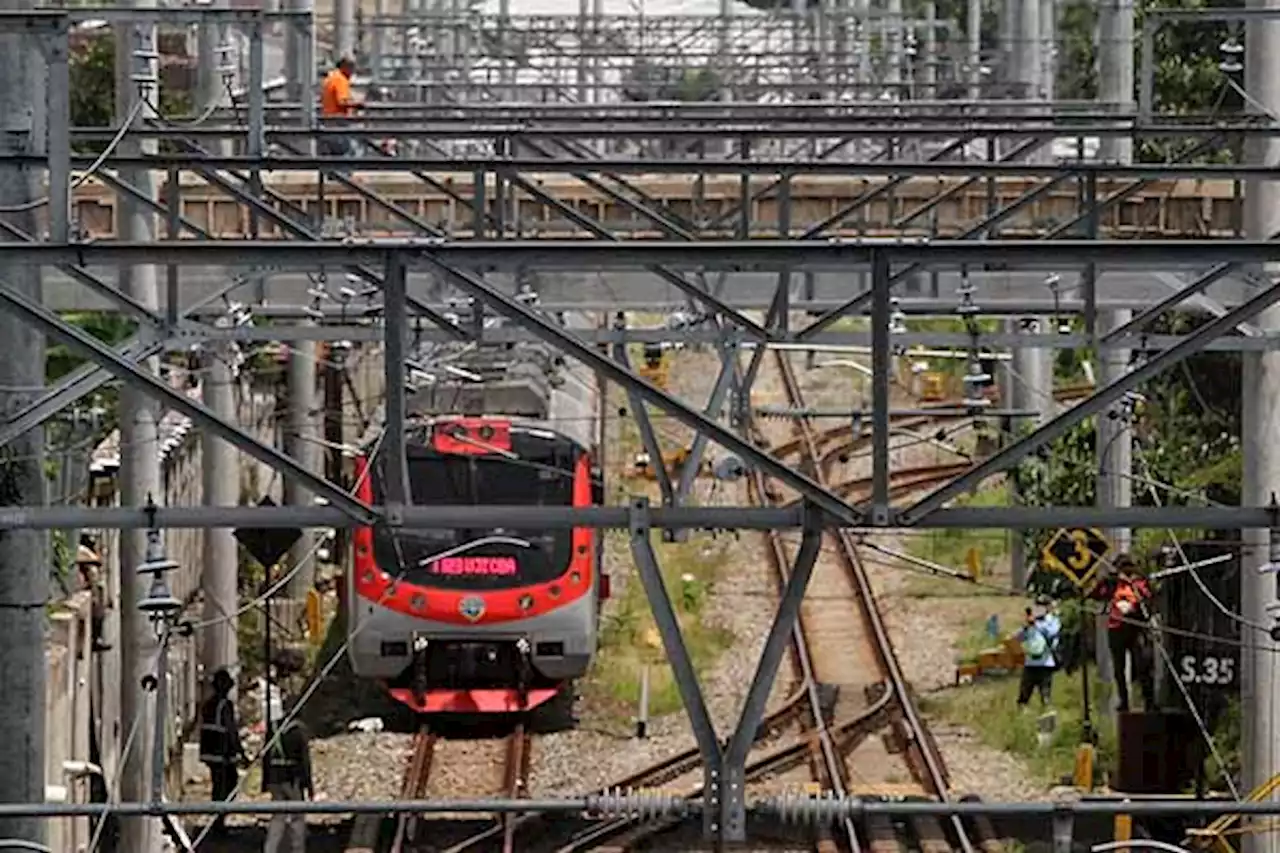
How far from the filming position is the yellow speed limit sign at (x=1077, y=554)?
16391mm

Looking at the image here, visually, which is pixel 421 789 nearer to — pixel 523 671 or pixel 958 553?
pixel 523 671

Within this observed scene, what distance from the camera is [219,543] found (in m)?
15.8

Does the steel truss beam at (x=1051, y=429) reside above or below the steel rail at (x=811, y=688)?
above

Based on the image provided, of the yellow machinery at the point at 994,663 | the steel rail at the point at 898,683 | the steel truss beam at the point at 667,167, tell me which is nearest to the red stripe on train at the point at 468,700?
the steel rail at the point at 898,683

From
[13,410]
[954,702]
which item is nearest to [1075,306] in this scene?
[13,410]

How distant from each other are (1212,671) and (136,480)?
568 centimetres

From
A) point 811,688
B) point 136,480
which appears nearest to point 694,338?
point 136,480

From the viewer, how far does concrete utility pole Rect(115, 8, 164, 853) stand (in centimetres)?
1234

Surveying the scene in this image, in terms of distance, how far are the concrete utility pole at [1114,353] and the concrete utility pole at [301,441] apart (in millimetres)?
4560

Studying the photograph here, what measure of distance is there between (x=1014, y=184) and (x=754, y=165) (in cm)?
806

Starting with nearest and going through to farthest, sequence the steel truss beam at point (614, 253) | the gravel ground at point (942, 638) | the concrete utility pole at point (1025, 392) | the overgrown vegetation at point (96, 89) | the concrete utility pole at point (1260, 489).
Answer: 1. the steel truss beam at point (614, 253)
2. the concrete utility pole at point (1260, 489)
3. the gravel ground at point (942, 638)
4. the concrete utility pole at point (1025, 392)
5. the overgrown vegetation at point (96, 89)

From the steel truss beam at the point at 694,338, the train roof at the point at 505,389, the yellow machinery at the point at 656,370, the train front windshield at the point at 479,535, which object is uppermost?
the steel truss beam at the point at 694,338

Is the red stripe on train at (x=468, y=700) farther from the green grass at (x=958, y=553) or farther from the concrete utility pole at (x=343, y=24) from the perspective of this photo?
the concrete utility pole at (x=343, y=24)

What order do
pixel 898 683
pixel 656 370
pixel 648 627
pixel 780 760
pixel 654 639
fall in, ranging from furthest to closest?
pixel 656 370 < pixel 648 627 < pixel 654 639 < pixel 898 683 < pixel 780 760
